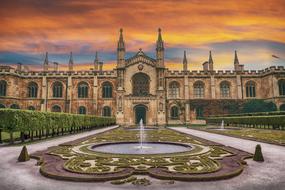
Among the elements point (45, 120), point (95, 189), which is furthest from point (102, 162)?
point (45, 120)

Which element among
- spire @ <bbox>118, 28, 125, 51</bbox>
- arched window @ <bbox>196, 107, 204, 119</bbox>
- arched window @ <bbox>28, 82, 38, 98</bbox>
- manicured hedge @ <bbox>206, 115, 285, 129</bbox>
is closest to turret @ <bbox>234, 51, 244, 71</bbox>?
arched window @ <bbox>196, 107, 204, 119</bbox>

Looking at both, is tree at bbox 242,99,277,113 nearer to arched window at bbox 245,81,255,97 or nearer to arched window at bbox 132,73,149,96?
arched window at bbox 245,81,255,97

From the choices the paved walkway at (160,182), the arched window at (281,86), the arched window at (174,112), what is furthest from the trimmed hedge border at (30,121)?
the arched window at (281,86)

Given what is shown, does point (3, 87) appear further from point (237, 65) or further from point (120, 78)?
point (237, 65)

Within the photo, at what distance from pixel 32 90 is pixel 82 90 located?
10574 millimetres

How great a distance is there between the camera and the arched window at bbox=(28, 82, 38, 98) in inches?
2007

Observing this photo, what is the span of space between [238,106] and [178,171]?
4655cm

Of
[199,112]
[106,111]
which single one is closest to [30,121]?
[106,111]

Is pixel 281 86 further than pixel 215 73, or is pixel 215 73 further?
pixel 215 73

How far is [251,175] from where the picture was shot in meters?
7.11

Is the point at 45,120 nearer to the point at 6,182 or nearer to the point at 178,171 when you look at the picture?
the point at 6,182

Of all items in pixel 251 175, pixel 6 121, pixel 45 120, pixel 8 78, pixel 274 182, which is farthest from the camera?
pixel 8 78

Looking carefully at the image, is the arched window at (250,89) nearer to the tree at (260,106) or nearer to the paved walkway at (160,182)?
the tree at (260,106)

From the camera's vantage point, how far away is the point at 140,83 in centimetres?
5028
